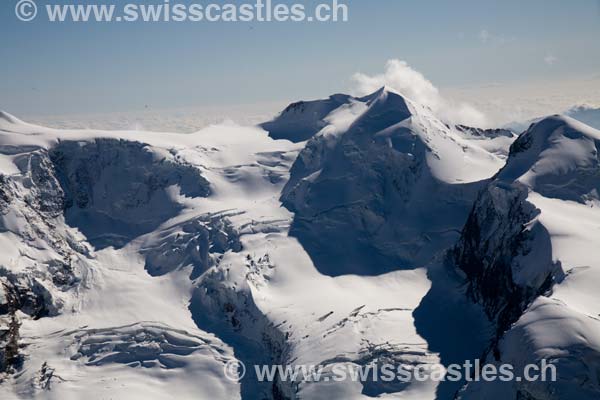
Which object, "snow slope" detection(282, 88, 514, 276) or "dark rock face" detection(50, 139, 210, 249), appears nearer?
"snow slope" detection(282, 88, 514, 276)

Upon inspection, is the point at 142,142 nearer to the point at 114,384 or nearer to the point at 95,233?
the point at 95,233

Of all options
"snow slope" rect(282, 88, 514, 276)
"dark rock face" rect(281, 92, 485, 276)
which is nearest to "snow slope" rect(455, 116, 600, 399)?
"dark rock face" rect(281, 92, 485, 276)

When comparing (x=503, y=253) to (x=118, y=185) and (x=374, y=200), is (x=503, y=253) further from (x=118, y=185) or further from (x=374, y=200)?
(x=118, y=185)

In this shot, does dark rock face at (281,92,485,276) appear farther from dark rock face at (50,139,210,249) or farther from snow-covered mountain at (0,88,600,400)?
dark rock face at (50,139,210,249)

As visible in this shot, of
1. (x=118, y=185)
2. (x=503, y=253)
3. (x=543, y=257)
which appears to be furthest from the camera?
(x=118, y=185)

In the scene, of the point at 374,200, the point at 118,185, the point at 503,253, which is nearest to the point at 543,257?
the point at 503,253

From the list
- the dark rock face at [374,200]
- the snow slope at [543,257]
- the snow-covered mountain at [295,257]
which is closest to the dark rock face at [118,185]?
the snow-covered mountain at [295,257]

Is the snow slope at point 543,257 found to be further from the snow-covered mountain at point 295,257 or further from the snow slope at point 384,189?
the snow slope at point 384,189

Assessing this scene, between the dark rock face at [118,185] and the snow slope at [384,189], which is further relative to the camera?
the dark rock face at [118,185]

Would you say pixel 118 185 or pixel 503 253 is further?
pixel 118 185
